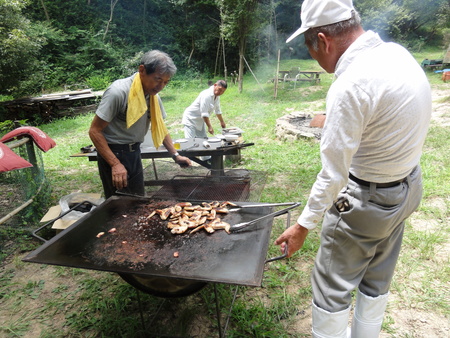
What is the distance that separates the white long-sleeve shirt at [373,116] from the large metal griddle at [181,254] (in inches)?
20.7

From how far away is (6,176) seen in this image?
448 centimetres

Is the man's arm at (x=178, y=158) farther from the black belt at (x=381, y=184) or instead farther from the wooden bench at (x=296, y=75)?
the wooden bench at (x=296, y=75)

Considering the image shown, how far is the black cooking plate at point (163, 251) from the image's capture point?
4.95ft

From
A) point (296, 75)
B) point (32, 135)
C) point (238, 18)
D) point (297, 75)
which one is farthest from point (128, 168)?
point (296, 75)

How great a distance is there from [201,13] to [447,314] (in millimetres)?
22492

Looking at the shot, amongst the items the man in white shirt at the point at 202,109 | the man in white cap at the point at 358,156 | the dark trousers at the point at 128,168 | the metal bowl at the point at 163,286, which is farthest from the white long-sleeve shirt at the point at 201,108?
the man in white cap at the point at 358,156

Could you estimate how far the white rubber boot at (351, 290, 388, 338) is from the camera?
1.69m

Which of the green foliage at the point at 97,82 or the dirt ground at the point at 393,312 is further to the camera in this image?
the green foliage at the point at 97,82

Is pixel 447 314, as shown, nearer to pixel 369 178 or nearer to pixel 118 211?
pixel 369 178

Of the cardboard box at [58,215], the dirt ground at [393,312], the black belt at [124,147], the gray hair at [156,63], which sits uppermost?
the gray hair at [156,63]

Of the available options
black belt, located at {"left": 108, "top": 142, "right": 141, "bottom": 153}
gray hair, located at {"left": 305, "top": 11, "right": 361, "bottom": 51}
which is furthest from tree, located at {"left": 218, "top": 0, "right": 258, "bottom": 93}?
gray hair, located at {"left": 305, "top": 11, "right": 361, "bottom": 51}

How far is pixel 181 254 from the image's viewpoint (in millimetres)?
1687

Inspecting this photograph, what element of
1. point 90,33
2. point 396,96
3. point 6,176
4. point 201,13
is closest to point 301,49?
point 201,13

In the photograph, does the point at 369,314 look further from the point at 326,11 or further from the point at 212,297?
the point at 326,11
